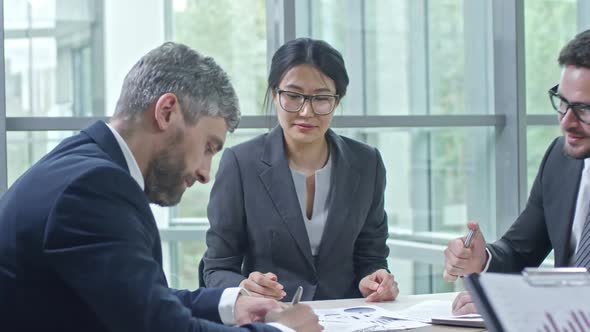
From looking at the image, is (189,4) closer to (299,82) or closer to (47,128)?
(47,128)

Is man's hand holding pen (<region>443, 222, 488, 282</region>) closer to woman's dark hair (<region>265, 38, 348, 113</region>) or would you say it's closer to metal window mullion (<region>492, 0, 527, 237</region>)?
woman's dark hair (<region>265, 38, 348, 113</region>)

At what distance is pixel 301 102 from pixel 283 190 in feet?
1.13

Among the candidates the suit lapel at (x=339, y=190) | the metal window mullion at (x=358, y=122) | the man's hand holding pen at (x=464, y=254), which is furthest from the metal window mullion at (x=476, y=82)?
the man's hand holding pen at (x=464, y=254)

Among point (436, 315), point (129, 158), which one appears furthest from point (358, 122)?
point (129, 158)

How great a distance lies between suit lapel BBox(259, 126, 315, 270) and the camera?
9.78ft

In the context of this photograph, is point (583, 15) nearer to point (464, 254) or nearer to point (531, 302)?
point (464, 254)

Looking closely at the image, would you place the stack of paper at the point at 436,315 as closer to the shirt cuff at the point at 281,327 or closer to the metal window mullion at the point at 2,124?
the shirt cuff at the point at 281,327

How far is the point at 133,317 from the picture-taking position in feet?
5.25

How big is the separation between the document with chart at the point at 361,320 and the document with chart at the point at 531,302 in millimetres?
792

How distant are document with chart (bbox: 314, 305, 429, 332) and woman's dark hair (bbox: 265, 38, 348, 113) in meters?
1.02

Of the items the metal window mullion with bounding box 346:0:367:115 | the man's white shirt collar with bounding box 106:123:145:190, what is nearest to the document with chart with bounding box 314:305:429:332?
the man's white shirt collar with bounding box 106:123:145:190

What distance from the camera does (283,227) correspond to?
2.99 metres

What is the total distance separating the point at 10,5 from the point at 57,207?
272 cm

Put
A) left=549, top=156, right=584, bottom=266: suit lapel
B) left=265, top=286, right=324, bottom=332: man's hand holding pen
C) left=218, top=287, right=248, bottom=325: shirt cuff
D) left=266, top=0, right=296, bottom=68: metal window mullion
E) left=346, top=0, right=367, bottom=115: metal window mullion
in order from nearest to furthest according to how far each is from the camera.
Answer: left=265, top=286, right=324, bottom=332: man's hand holding pen, left=218, top=287, right=248, bottom=325: shirt cuff, left=549, top=156, right=584, bottom=266: suit lapel, left=266, top=0, right=296, bottom=68: metal window mullion, left=346, top=0, right=367, bottom=115: metal window mullion
